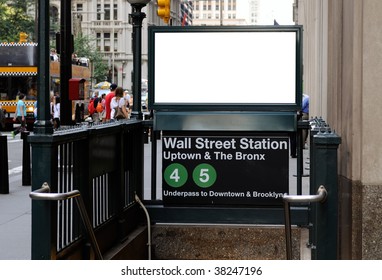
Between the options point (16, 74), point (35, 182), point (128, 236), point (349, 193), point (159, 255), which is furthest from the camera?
point (16, 74)

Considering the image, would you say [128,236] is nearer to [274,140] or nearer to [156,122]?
[156,122]

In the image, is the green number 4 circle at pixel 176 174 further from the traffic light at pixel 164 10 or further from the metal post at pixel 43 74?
the traffic light at pixel 164 10

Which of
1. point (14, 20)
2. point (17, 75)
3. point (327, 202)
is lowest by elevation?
point (327, 202)

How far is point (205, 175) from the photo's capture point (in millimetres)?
9023

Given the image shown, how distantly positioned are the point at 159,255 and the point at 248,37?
2.66 meters

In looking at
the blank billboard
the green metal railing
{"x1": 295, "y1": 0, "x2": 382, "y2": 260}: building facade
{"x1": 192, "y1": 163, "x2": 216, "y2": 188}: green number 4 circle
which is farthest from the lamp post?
{"x1": 295, "y1": 0, "x2": 382, "y2": 260}: building facade

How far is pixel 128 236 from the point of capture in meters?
8.77

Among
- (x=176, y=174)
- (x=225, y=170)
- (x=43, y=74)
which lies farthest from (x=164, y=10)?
(x=43, y=74)

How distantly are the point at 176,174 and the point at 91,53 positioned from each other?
89629 mm

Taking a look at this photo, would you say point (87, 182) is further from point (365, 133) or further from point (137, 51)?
point (137, 51)

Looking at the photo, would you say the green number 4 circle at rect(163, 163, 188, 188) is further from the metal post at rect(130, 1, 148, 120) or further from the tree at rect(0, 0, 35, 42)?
the tree at rect(0, 0, 35, 42)

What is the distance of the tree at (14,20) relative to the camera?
258 feet

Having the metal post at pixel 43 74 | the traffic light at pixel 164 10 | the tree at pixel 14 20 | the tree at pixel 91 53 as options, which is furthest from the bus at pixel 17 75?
the tree at pixel 91 53
